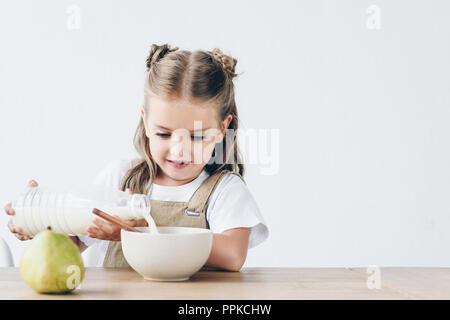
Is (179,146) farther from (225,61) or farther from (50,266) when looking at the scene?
(50,266)

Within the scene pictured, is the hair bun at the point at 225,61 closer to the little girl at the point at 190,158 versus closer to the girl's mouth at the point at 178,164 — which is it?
the little girl at the point at 190,158

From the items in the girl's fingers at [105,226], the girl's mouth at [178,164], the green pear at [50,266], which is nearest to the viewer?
the green pear at [50,266]

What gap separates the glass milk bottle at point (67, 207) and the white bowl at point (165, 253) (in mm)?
103

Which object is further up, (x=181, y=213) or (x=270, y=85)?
(x=270, y=85)

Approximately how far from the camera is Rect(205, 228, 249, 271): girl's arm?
3.42 ft

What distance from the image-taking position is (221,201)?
1.30 metres

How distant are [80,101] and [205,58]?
152cm

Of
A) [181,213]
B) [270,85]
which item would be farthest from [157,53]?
[270,85]

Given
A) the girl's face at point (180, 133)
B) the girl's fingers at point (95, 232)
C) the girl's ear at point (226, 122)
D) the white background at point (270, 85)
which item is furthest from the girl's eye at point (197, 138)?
the white background at point (270, 85)

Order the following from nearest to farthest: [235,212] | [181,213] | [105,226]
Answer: [105,226] < [235,212] < [181,213]

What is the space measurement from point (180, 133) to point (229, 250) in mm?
317

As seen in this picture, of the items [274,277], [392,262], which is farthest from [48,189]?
[392,262]

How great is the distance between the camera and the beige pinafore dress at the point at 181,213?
1.33 m

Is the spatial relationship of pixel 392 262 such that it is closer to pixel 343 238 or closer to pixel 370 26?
pixel 343 238
